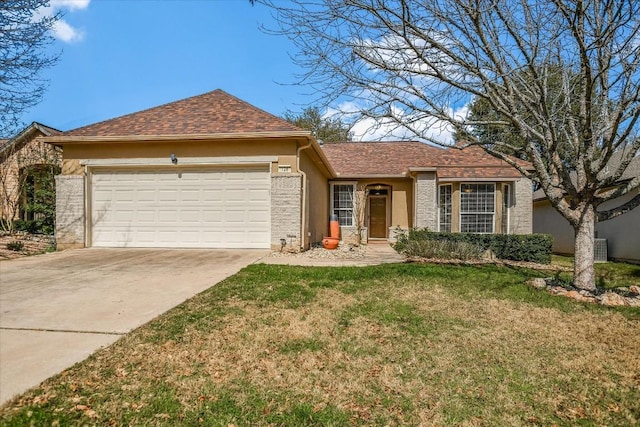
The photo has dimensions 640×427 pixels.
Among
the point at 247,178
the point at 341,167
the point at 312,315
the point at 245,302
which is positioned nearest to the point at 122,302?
the point at 245,302

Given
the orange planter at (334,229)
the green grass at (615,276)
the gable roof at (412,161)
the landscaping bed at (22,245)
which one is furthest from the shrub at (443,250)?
the landscaping bed at (22,245)

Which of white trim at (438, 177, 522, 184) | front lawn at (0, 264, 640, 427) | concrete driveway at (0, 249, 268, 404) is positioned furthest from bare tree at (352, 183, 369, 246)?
front lawn at (0, 264, 640, 427)

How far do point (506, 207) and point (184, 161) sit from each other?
11381 mm

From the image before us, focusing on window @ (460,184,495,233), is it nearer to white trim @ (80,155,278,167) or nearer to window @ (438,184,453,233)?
window @ (438,184,453,233)

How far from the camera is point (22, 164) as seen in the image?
14898mm

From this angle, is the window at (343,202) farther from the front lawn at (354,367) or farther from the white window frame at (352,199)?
the front lawn at (354,367)

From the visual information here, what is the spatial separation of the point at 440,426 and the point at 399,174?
1376 centimetres

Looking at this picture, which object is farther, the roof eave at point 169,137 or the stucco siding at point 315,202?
the stucco siding at point 315,202

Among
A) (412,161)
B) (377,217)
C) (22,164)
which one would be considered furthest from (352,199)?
(22,164)

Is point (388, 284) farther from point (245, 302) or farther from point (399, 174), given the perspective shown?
point (399, 174)

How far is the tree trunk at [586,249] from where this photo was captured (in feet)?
20.5

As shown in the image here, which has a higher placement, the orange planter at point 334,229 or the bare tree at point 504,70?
the bare tree at point 504,70

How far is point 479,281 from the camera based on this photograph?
6930 mm

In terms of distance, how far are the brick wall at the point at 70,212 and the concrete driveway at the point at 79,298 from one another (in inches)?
49.4
